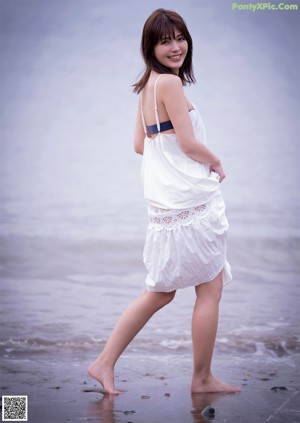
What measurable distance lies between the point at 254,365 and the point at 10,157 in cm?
558

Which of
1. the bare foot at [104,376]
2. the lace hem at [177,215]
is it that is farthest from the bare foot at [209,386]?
the lace hem at [177,215]

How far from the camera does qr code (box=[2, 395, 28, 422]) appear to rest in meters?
2.61

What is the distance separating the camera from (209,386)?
115 inches

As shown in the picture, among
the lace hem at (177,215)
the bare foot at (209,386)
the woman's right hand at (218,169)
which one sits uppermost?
the woman's right hand at (218,169)

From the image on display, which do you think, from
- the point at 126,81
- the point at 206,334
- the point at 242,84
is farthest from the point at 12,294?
the point at 242,84

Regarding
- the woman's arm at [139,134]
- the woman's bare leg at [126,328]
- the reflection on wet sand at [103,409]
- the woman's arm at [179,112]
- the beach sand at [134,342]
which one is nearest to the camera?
the reflection on wet sand at [103,409]

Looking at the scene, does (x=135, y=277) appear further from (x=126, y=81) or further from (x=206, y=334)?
(x=126, y=81)

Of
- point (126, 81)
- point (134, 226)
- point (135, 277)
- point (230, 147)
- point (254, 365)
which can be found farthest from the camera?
point (230, 147)

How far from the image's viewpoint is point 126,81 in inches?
319

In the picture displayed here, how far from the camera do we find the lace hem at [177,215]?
2.86m

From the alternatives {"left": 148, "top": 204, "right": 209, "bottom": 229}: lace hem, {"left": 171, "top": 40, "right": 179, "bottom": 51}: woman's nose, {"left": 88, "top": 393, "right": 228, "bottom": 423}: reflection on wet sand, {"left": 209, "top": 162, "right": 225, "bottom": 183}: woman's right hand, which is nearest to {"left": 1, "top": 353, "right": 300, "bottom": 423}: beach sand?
{"left": 88, "top": 393, "right": 228, "bottom": 423}: reflection on wet sand

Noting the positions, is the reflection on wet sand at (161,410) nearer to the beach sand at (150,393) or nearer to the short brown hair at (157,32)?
the beach sand at (150,393)

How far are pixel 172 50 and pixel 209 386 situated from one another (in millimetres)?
Result: 1170

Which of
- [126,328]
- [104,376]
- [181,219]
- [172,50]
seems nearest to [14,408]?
[104,376]
